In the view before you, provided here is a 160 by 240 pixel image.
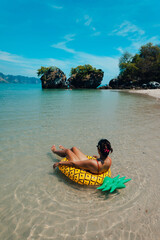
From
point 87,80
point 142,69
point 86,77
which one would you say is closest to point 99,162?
point 142,69

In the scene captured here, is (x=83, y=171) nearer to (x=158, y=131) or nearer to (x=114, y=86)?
(x=158, y=131)

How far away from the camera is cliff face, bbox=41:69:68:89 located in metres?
71.8

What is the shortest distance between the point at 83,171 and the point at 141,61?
69.6m

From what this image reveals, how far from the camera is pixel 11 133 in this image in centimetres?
725

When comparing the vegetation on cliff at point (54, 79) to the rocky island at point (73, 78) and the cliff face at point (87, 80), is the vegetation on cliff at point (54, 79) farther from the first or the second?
the cliff face at point (87, 80)

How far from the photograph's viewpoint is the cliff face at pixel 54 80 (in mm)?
71812

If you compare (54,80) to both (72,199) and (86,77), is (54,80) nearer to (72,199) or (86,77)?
(86,77)

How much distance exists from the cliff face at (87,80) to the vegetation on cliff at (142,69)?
1099 centimetres

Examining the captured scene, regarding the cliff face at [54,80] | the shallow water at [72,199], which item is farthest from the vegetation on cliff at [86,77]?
the shallow water at [72,199]

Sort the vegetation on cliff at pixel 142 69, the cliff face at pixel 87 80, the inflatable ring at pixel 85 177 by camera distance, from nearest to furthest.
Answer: the inflatable ring at pixel 85 177 < the vegetation on cliff at pixel 142 69 < the cliff face at pixel 87 80

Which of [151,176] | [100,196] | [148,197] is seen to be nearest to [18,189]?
[100,196]

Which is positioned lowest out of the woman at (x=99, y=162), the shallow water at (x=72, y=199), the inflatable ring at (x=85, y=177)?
the shallow water at (x=72, y=199)

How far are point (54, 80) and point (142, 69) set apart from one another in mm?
40943

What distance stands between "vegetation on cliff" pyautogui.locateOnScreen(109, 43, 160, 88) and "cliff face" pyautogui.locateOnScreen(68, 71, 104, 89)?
11.0 meters
